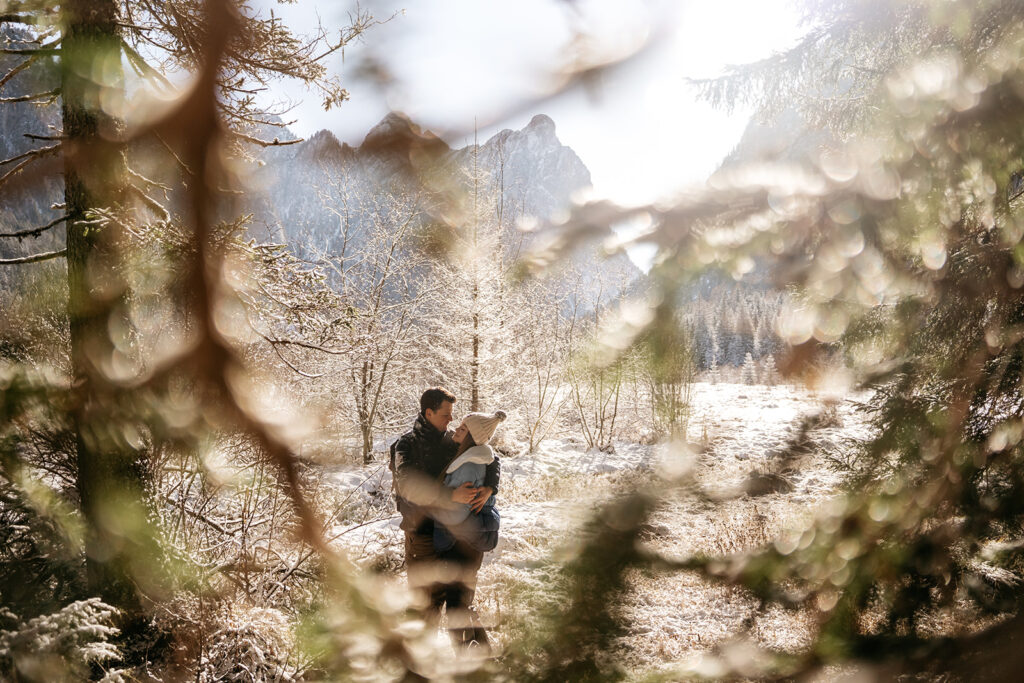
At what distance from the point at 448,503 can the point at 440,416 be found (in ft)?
1.88

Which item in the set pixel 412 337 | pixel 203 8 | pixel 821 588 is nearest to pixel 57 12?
pixel 203 8

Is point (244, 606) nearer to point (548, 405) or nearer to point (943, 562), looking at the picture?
point (943, 562)

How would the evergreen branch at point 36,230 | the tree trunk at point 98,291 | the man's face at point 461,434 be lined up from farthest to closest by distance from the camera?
the tree trunk at point 98,291 < the evergreen branch at point 36,230 < the man's face at point 461,434

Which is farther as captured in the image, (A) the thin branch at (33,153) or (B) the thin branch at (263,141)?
(B) the thin branch at (263,141)

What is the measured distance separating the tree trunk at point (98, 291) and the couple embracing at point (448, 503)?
9.57ft

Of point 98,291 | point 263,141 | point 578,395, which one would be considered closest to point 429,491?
point 578,395

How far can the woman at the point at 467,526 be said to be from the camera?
122 inches

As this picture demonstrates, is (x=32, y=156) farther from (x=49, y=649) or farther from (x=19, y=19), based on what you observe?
(x=49, y=649)

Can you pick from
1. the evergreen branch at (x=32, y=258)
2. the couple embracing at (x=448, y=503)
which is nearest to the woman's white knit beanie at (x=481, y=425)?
the couple embracing at (x=448, y=503)

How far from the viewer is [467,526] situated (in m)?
3.19

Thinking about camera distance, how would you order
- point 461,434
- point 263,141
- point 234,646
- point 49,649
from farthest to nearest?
1. point 263,141
2. point 234,646
3. point 461,434
4. point 49,649

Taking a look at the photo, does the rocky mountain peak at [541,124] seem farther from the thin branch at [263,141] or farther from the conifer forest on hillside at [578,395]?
the thin branch at [263,141]

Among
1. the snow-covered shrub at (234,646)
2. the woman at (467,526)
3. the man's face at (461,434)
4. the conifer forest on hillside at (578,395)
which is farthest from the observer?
the snow-covered shrub at (234,646)

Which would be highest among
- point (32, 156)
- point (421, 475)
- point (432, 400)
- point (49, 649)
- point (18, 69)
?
point (18, 69)
